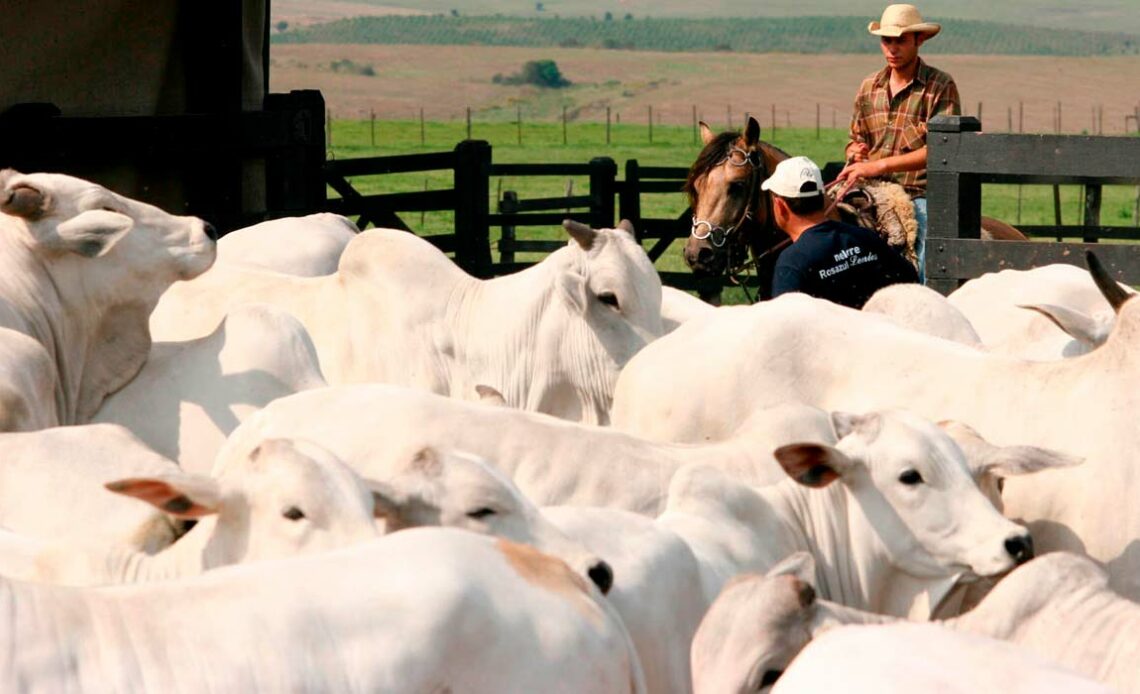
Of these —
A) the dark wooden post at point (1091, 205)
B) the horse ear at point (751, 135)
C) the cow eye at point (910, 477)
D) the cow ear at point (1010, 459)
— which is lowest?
the dark wooden post at point (1091, 205)

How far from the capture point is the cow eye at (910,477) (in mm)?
4770

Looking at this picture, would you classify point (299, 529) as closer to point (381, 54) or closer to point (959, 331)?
point (959, 331)

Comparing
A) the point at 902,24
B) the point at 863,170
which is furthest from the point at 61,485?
the point at 902,24

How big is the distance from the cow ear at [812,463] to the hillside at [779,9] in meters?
161

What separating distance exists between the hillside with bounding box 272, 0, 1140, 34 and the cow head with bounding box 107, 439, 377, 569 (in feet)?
532

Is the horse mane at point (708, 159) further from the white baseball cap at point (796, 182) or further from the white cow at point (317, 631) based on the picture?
the white cow at point (317, 631)

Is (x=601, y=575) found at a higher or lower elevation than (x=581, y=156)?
higher

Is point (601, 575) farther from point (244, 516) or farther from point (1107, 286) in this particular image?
point (1107, 286)

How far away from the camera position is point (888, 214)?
9.34 metres

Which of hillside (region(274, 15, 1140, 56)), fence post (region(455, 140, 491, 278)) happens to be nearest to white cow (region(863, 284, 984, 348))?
fence post (region(455, 140, 491, 278))

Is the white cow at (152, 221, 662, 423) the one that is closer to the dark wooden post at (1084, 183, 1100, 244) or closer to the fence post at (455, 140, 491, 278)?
the fence post at (455, 140, 491, 278)

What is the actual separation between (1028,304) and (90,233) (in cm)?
308

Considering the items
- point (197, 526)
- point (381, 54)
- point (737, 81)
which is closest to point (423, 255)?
point (197, 526)

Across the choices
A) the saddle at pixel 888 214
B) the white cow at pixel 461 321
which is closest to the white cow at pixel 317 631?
the white cow at pixel 461 321
